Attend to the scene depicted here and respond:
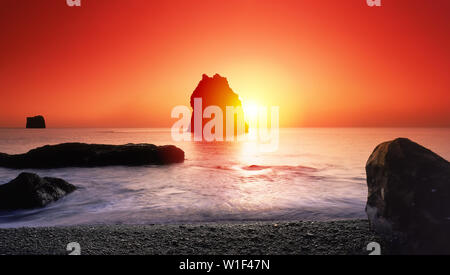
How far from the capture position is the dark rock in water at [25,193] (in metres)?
8.10

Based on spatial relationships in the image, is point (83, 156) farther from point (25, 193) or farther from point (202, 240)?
point (202, 240)

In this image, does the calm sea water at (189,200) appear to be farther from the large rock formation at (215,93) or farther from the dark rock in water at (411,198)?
the large rock formation at (215,93)

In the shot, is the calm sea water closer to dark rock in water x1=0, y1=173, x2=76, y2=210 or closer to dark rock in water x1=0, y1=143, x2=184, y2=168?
dark rock in water x1=0, y1=173, x2=76, y2=210

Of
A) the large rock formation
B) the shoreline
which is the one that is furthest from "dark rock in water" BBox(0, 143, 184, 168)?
the large rock formation

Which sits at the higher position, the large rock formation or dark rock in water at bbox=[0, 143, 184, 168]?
the large rock formation

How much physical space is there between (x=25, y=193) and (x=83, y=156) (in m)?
10.9

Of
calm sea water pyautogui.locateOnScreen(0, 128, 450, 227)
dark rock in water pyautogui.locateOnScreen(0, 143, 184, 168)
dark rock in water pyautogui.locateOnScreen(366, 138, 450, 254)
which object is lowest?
calm sea water pyautogui.locateOnScreen(0, 128, 450, 227)

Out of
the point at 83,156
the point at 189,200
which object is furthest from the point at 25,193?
the point at 83,156

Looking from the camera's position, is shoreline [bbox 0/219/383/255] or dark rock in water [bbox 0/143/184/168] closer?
shoreline [bbox 0/219/383/255]

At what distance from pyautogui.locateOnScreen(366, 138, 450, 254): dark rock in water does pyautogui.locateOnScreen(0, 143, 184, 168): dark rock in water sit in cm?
1706

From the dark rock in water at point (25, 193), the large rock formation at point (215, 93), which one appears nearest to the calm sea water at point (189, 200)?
the dark rock in water at point (25, 193)

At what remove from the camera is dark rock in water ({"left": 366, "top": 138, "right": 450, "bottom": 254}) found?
378cm

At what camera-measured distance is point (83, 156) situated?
61.0 feet
